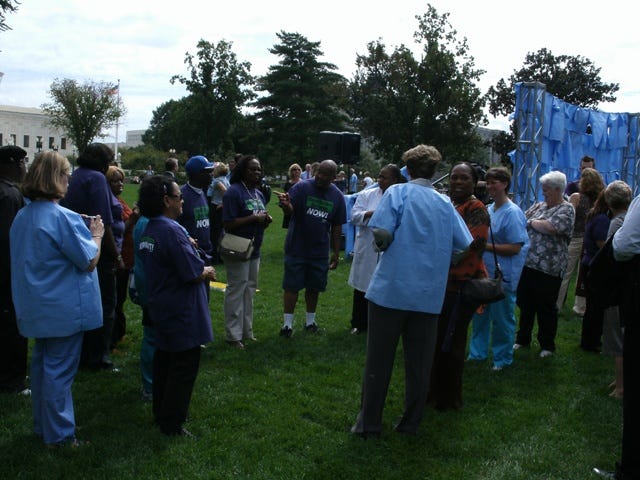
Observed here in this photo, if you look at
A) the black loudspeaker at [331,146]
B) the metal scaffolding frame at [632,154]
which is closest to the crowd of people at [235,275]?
the black loudspeaker at [331,146]

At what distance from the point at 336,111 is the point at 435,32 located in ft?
82.5

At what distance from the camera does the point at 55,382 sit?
4.00 m

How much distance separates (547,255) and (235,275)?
3.24m

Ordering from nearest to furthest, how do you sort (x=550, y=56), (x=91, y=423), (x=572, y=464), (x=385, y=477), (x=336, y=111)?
(x=385, y=477) < (x=572, y=464) < (x=91, y=423) < (x=550, y=56) < (x=336, y=111)

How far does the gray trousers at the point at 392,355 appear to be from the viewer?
14.2ft

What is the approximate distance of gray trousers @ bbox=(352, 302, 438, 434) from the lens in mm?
4324

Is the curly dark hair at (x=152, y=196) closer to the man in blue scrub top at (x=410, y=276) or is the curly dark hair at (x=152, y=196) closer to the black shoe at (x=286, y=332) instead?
the man in blue scrub top at (x=410, y=276)

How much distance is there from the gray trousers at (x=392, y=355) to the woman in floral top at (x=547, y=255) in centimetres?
268

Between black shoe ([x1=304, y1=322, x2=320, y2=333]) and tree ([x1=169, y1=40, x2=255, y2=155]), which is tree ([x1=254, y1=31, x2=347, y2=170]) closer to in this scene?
tree ([x1=169, y1=40, x2=255, y2=155])

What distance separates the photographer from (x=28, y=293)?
394 centimetres

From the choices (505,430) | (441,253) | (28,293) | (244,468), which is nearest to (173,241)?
(28,293)

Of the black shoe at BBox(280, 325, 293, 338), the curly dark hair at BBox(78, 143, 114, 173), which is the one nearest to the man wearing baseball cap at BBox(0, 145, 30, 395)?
the curly dark hair at BBox(78, 143, 114, 173)

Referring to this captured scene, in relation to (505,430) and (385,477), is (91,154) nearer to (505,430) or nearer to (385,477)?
(385,477)

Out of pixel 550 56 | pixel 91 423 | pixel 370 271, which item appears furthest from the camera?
pixel 550 56
